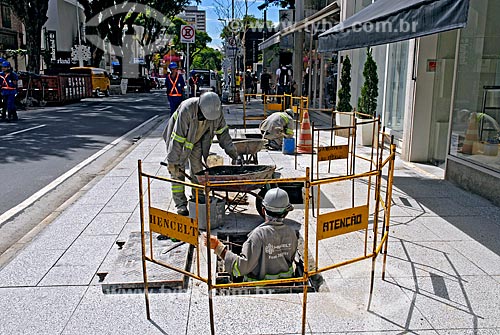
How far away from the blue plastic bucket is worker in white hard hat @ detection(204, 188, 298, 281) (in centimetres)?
671

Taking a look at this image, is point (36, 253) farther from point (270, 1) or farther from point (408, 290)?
point (270, 1)

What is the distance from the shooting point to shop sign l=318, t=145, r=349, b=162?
20.2ft

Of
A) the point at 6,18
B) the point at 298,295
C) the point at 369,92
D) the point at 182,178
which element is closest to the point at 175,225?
the point at 298,295

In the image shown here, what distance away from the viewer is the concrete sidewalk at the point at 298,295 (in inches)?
144

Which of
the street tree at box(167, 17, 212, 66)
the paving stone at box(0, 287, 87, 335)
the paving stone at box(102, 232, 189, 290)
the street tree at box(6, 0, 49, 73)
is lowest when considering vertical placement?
the paving stone at box(0, 287, 87, 335)

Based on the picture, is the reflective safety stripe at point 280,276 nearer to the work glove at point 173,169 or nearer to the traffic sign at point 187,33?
the work glove at point 173,169

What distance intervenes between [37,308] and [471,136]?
22.0 feet

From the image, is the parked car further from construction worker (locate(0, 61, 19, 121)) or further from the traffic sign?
the traffic sign

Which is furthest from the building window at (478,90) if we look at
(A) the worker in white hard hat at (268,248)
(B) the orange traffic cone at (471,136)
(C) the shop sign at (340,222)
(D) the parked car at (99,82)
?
(D) the parked car at (99,82)

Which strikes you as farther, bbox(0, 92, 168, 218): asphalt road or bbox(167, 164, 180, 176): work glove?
bbox(0, 92, 168, 218): asphalt road

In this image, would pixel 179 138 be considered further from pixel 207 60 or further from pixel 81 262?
pixel 207 60

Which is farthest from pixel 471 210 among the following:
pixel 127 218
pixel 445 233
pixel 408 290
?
pixel 127 218

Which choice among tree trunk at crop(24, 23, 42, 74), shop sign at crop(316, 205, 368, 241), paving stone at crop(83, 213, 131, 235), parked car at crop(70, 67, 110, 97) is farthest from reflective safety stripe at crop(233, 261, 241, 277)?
parked car at crop(70, 67, 110, 97)

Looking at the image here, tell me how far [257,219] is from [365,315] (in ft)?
8.38
